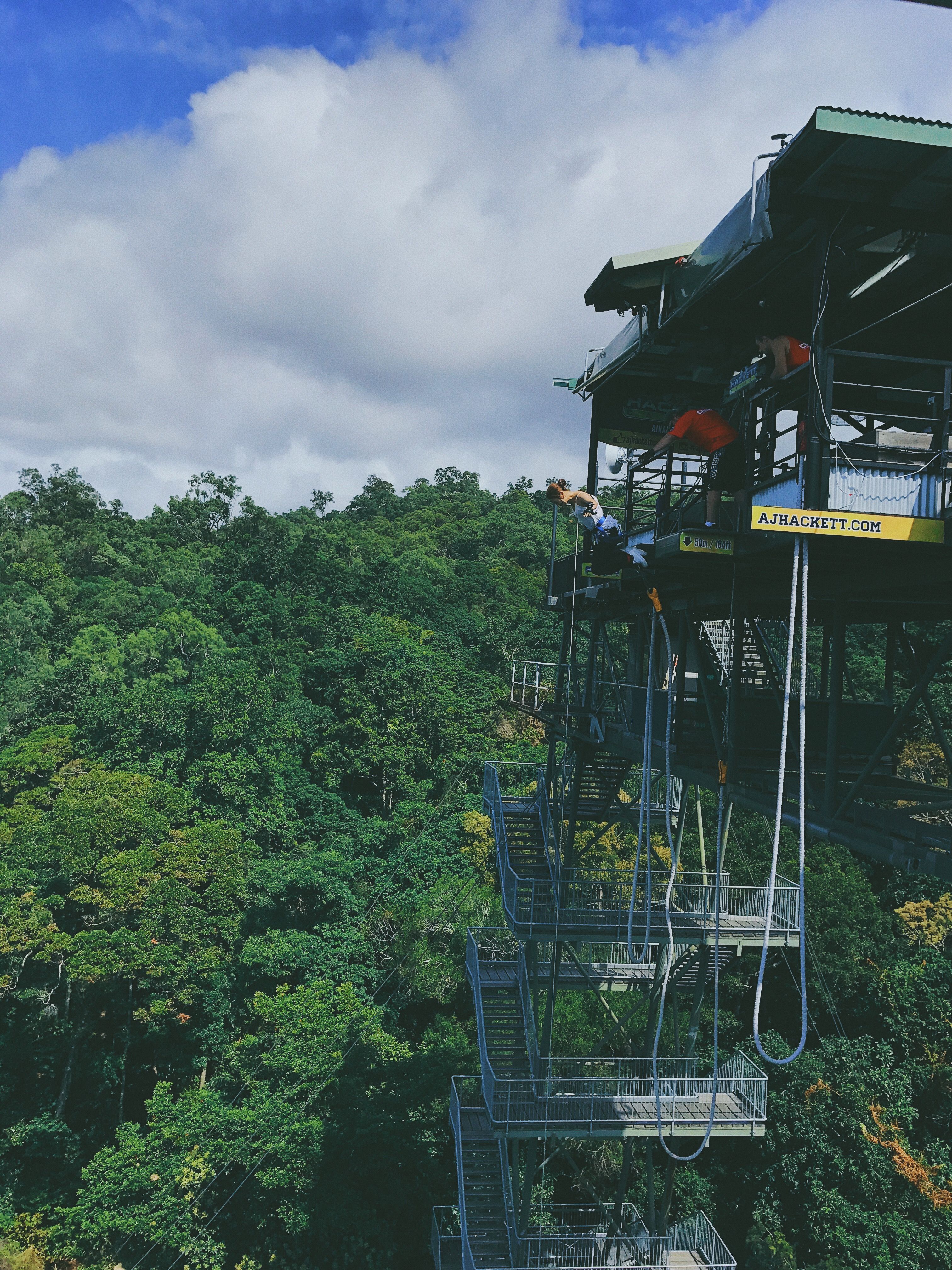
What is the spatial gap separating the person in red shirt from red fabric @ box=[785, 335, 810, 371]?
96cm

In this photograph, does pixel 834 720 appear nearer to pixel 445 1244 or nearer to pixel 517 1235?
pixel 517 1235

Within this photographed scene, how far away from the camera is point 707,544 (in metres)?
8.28

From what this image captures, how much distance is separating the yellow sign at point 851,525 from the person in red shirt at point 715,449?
142 cm

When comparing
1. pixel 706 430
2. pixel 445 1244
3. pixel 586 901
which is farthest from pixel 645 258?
pixel 445 1244

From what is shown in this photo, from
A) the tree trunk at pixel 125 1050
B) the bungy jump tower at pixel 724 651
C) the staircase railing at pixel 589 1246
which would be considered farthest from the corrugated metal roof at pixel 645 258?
the tree trunk at pixel 125 1050

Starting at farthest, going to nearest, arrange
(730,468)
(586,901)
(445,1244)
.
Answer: (445,1244)
(586,901)
(730,468)

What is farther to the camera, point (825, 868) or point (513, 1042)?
point (825, 868)

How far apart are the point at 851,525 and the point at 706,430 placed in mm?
2754

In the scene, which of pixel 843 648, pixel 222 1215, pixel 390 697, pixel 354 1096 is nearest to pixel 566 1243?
pixel 354 1096

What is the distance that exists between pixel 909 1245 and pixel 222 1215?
1436 centimetres

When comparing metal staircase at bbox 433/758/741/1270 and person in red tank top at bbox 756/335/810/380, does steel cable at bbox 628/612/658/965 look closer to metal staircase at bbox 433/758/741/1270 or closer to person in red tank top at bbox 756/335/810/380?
metal staircase at bbox 433/758/741/1270

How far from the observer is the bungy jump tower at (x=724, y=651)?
7.30m

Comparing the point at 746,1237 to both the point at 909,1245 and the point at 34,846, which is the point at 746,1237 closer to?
the point at 909,1245

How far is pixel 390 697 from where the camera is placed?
34281 mm
